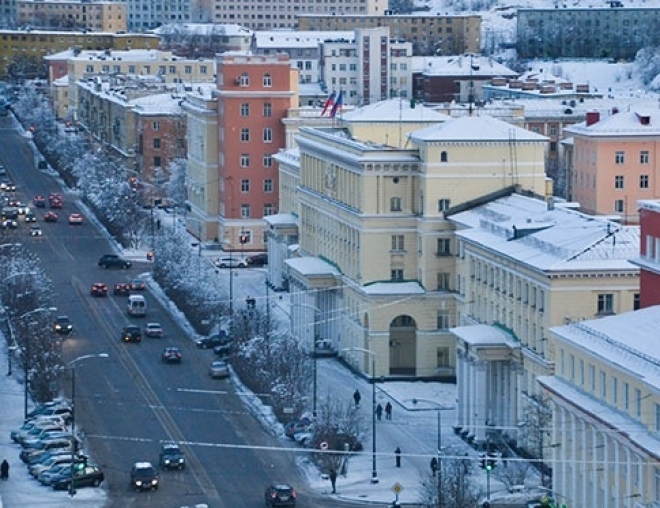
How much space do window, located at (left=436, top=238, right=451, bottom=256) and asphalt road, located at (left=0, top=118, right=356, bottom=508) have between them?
23.5 ft

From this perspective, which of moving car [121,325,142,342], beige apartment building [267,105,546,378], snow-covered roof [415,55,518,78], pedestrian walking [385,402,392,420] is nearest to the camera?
pedestrian walking [385,402,392,420]

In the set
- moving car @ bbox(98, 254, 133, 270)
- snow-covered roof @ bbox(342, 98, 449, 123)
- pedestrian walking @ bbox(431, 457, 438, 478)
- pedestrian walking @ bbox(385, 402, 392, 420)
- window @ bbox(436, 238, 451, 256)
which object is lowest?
moving car @ bbox(98, 254, 133, 270)

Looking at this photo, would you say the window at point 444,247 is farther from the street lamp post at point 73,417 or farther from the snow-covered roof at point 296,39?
the snow-covered roof at point 296,39

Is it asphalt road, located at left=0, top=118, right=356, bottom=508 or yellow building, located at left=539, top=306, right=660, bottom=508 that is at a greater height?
yellow building, located at left=539, top=306, right=660, bottom=508

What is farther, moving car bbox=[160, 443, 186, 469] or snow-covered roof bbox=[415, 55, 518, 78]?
snow-covered roof bbox=[415, 55, 518, 78]

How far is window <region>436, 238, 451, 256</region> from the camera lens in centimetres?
6675

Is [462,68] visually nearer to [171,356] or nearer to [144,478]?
[171,356]

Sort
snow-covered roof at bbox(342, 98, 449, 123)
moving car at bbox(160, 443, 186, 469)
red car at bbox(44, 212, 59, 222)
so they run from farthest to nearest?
1. red car at bbox(44, 212, 59, 222)
2. snow-covered roof at bbox(342, 98, 449, 123)
3. moving car at bbox(160, 443, 186, 469)

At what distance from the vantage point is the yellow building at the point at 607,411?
43438 mm

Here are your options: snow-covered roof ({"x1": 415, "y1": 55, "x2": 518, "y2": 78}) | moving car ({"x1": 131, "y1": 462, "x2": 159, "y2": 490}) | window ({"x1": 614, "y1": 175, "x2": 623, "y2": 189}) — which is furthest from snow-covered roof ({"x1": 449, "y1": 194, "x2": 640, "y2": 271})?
snow-covered roof ({"x1": 415, "y1": 55, "x2": 518, "y2": 78})

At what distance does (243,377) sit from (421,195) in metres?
7.47

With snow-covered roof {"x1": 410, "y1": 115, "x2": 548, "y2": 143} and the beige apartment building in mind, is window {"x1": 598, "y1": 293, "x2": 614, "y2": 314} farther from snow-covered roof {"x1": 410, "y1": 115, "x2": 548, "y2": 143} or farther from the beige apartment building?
snow-covered roof {"x1": 410, "y1": 115, "x2": 548, "y2": 143}

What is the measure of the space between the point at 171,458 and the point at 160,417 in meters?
6.12

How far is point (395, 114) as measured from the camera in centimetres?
7431
